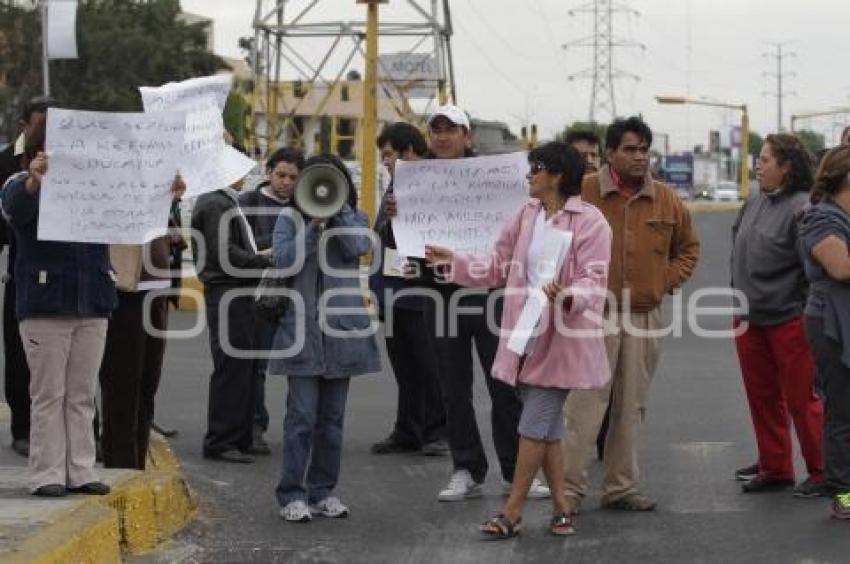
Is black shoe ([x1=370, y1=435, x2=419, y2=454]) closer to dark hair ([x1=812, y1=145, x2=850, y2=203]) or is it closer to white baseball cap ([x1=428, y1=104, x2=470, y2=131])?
white baseball cap ([x1=428, y1=104, x2=470, y2=131])

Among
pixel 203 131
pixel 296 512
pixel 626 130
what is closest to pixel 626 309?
pixel 626 130

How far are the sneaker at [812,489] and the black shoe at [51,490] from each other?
3.98 m

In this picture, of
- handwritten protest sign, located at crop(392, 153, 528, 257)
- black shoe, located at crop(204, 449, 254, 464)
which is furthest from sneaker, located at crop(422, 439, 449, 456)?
handwritten protest sign, located at crop(392, 153, 528, 257)

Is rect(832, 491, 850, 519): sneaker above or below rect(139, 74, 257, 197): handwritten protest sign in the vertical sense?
below

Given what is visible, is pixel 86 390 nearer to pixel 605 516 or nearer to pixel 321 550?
pixel 321 550

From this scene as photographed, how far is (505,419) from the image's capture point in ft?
25.7

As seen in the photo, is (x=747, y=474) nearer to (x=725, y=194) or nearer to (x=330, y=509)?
(x=330, y=509)

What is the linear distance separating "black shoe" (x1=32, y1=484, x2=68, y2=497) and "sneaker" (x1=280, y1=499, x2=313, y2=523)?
117 cm

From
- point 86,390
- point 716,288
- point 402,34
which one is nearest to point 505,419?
point 86,390

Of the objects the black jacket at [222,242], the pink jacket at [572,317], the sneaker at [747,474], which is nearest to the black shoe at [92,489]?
the pink jacket at [572,317]

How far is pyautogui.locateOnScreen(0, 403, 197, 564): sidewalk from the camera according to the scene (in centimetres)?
573

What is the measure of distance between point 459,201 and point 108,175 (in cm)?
198

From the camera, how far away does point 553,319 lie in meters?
6.80

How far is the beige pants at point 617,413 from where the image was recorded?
7488 mm
